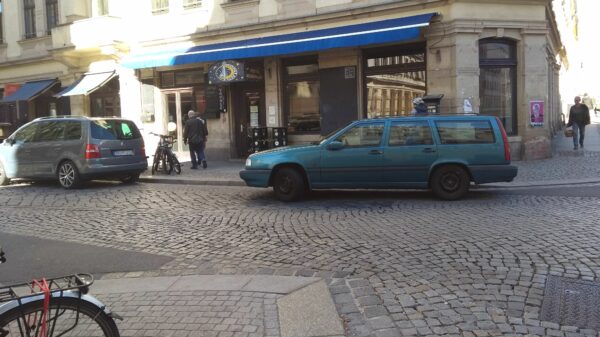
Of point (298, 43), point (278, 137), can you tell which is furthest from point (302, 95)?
point (298, 43)

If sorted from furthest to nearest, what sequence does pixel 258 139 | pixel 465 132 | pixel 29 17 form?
1. pixel 29 17
2. pixel 258 139
3. pixel 465 132

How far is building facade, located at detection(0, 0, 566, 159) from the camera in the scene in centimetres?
1535

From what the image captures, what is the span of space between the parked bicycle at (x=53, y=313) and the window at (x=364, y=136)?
7.38 meters

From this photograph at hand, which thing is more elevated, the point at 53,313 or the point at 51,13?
the point at 51,13

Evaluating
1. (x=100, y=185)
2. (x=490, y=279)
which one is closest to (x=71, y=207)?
(x=100, y=185)

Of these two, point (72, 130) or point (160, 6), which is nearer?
point (72, 130)

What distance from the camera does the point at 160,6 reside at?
798 inches

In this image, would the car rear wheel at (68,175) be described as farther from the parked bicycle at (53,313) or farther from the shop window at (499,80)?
the shop window at (499,80)

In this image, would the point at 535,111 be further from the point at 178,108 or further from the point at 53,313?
the point at 53,313

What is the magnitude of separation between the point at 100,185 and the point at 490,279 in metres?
11.2

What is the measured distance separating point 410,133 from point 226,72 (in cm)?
930

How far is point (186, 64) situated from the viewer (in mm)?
19250

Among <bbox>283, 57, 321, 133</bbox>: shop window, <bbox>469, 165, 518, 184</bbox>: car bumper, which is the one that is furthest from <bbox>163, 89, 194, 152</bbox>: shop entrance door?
<bbox>469, 165, 518, 184</bbox>: car bumper

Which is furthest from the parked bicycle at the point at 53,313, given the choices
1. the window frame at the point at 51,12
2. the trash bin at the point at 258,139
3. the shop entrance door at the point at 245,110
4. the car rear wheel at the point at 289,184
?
the window frame at the point at 51,12
